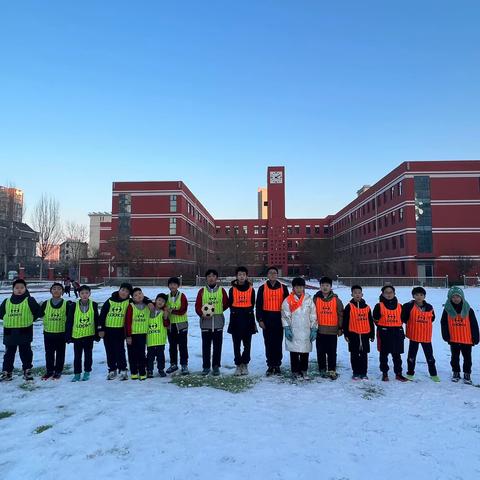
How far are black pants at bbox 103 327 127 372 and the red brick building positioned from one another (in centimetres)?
3930

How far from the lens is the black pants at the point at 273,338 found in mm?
6648

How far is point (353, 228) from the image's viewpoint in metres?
61.6

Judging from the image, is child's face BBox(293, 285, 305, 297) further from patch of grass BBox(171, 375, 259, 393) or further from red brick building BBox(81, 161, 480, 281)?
red brick building BBox(81, 161, 480, 281)

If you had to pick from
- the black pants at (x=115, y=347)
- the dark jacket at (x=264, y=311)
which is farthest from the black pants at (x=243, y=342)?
the black pants at (x=115, y=347)

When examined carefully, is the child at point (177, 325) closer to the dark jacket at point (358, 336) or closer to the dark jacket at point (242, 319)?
the dark jacket at point (242, 319)

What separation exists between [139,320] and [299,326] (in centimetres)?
282

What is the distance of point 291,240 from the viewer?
7956cm

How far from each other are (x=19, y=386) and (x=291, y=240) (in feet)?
246

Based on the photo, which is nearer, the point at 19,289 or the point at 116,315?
the point at 116,315

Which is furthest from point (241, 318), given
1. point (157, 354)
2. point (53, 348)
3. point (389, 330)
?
point (53, 348)

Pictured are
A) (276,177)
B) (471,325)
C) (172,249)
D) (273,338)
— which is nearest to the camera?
(471,325)

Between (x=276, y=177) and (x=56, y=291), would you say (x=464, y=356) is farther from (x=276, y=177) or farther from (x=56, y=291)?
(x=276, y=177)

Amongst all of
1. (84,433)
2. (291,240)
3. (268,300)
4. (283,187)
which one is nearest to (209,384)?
(268,300)

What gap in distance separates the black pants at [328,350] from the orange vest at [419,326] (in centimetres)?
143
